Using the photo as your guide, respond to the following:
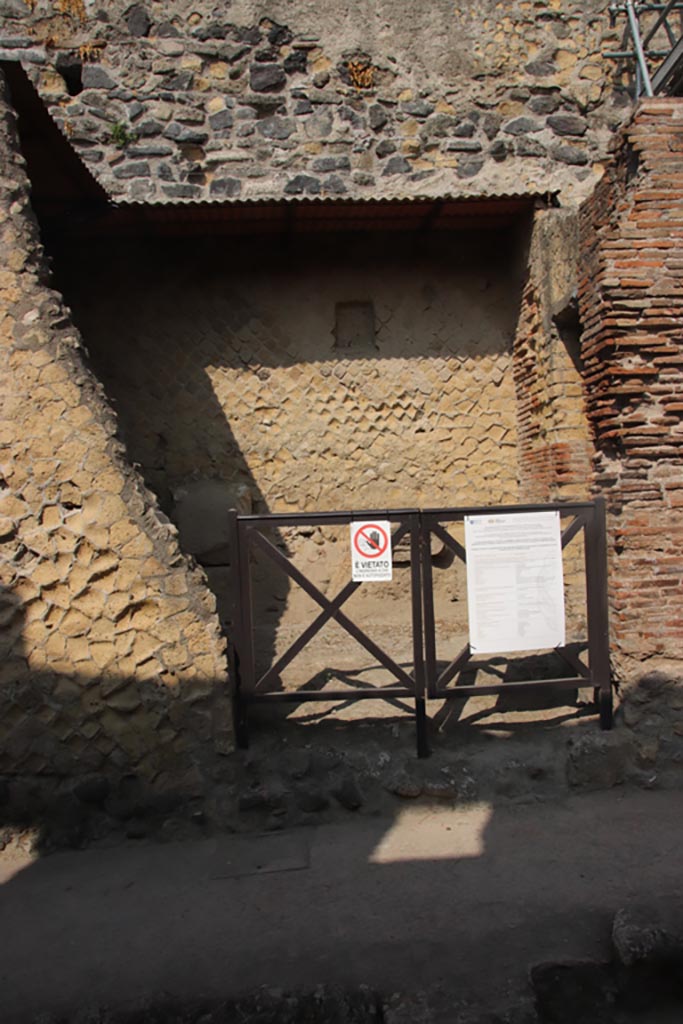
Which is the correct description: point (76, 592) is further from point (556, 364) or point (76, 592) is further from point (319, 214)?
point (556, 364)

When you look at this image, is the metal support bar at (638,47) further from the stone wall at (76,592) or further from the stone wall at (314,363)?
the stone wall at (76,592)

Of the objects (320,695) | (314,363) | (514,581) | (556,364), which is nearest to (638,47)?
(556,364)

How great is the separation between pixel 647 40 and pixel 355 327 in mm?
3526

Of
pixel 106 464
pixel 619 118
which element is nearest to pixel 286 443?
pixel 106 464

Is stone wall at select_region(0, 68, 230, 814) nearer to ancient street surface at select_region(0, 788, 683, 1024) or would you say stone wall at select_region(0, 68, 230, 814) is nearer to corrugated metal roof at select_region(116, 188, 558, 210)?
ancient street surface at select_region(0, 788, 683, 1024)

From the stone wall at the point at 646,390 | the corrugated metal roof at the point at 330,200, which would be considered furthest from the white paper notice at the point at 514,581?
the corrugated metal roof at the point at 330,200

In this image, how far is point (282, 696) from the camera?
4.26 meters

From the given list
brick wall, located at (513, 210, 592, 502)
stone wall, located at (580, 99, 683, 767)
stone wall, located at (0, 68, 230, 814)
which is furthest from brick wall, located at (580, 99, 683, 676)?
stone wall, located at (0, 68, 230, 814)

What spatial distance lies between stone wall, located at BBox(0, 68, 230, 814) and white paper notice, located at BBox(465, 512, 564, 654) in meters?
1.58

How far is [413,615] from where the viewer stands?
4.18 meters

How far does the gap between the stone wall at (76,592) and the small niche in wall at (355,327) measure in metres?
3.25

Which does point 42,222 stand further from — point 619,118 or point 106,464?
point 619,118

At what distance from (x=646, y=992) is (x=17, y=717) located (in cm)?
330

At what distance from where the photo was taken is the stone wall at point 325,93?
250 inches
